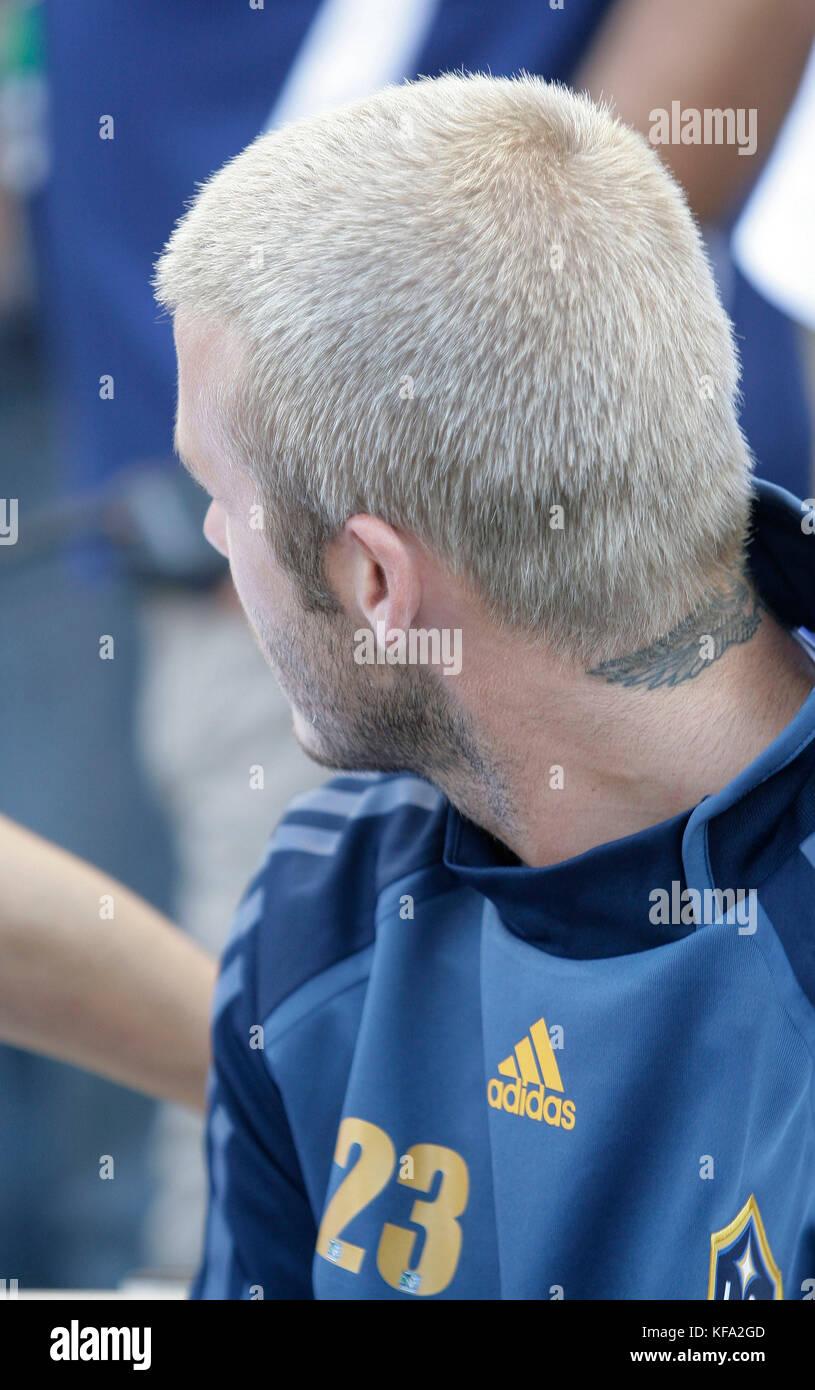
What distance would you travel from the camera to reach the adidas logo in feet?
2.58

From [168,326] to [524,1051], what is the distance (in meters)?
1.03

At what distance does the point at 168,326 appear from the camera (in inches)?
62.0

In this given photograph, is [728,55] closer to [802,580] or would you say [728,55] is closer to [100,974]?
[802,580]

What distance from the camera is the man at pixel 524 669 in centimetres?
71

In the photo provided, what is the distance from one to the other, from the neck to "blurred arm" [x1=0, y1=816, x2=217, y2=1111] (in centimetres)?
33

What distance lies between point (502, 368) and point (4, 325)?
10.2 ft

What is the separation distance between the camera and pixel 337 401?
73 centimetres

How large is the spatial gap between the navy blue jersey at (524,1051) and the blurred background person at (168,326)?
0.60m
